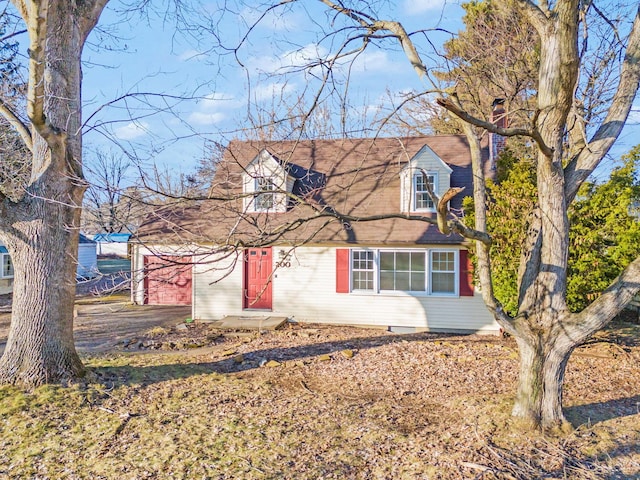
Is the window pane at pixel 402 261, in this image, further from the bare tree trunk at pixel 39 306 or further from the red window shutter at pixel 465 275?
the bare tree trunk at pixel 39 306

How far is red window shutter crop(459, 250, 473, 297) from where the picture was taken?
11445 mm

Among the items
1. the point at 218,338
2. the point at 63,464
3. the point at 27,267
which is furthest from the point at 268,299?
the point at 63,464

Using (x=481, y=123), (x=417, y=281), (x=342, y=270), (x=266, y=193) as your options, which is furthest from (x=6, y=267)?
(x=481, y=123)

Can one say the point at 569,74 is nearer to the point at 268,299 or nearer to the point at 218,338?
the point at 218,338

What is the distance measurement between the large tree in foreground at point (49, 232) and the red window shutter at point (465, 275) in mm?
9087

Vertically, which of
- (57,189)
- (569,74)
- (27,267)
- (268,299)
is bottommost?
(268,299)

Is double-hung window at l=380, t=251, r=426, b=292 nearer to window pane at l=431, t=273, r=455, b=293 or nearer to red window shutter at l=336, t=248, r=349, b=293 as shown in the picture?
window pane at l=431, t=273, r=455, b=293

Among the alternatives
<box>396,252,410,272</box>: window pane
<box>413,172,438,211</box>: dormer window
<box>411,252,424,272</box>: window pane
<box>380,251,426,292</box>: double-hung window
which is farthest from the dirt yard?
<box>413,172,438,211</box>: dormer window

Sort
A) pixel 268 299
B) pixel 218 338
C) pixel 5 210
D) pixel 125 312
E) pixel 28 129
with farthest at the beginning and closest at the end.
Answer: pixel 125 312 < pixel 268 299 < pixel 218 338 < pixel 28 129 < pixel 5 210

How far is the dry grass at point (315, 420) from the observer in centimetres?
455

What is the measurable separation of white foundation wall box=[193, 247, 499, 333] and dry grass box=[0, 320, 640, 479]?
8.82ft

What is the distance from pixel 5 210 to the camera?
255 inches

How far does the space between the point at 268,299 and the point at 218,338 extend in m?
2.57

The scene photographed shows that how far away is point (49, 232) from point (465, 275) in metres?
9.58
